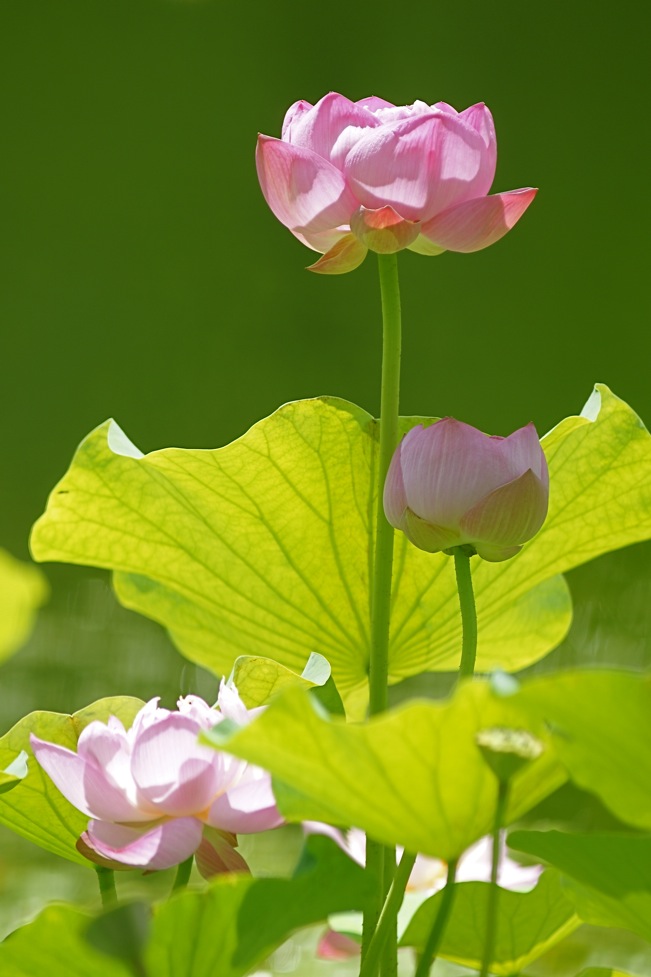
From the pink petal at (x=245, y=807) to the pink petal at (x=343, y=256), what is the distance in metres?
0.15

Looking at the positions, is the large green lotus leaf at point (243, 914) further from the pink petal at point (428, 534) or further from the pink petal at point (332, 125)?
the pink petal at point (332, 125)

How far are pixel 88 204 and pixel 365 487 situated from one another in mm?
1000

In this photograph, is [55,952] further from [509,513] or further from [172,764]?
[509,513]

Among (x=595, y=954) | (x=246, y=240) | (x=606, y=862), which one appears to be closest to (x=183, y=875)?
(x=606, y=862)

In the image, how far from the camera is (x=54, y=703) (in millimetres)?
1188

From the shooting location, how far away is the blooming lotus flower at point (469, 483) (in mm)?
286

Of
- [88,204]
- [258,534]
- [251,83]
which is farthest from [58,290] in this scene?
[258,534]

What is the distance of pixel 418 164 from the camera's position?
0.30 metres

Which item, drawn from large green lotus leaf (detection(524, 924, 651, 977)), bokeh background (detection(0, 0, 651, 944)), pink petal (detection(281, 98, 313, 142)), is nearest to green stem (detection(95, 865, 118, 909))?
pink petal (detection(281, 98, 313, 142))

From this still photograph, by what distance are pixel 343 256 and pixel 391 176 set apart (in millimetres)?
41

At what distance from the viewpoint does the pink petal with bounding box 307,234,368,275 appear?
335mm

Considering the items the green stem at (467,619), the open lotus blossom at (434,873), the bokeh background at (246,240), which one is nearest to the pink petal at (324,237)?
the green stem at (467,619)

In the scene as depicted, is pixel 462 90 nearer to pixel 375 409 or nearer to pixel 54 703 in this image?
pixel 375 409

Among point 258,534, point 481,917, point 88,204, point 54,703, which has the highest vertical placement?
point 88,204
